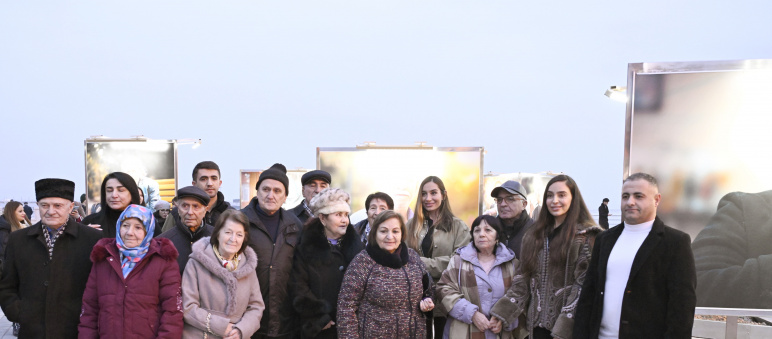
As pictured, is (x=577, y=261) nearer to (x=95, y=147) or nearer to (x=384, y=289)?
(x=384, y=289)

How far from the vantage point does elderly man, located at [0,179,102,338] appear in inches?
151

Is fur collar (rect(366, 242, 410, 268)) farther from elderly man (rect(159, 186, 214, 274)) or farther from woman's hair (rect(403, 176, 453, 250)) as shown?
elderly man (rect(159, 186, 214, 274))

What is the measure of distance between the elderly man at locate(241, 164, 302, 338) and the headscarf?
0.70 metres

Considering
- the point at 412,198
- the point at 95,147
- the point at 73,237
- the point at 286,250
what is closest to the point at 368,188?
the point at 412,198

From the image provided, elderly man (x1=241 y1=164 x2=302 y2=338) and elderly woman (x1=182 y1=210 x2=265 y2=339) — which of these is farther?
elderly man (x1=241 y1=164 x2=302 y2=338)

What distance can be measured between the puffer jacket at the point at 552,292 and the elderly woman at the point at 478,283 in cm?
12

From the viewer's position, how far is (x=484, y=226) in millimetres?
4125

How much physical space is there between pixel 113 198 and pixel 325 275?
169 cm

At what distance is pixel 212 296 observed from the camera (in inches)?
146

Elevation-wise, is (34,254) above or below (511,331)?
above

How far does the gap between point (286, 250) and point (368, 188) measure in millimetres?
4804

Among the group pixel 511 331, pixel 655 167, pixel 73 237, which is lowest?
pixel 511 331

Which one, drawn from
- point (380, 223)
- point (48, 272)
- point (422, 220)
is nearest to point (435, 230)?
point (422, 220)

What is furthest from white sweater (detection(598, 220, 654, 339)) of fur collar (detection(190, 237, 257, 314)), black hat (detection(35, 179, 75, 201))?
black hat (detection(35, 179, 75, 201))
